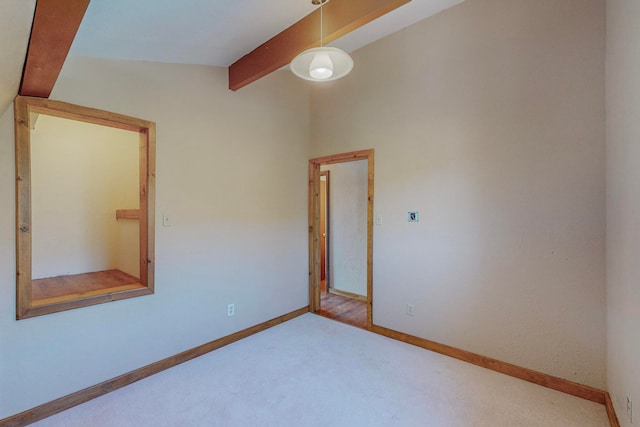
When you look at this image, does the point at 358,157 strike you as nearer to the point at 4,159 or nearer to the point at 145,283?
the point at 145,283

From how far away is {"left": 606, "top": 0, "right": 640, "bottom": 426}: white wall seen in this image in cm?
142

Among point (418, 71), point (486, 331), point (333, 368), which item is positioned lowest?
point (333, 368)

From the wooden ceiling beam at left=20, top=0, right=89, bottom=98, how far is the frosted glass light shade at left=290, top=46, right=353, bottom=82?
3.19 feet

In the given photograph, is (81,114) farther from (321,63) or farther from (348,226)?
(348,226)

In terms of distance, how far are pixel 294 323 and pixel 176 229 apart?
5.81 feet

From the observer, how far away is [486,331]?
8.18 feet

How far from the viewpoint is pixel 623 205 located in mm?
1641

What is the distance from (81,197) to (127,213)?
1.80 ft

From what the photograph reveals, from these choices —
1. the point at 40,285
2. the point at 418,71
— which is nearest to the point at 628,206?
the point at 418,71

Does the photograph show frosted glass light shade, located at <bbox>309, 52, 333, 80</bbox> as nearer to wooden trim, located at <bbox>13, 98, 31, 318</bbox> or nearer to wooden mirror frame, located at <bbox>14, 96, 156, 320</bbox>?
wooden mirror frame, located at <bbox>14, 96, 156, 320</bbox>

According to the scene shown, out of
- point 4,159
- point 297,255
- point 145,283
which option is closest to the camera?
point 4,159

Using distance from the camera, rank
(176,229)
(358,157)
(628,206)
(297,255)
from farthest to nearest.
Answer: (297,255) < (358,157) < (176,229) < (628,206)

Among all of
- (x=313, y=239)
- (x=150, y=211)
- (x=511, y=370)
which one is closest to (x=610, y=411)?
(x=511, y=370)

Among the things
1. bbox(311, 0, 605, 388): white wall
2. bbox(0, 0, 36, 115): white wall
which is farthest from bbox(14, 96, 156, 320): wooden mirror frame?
bbox(311, 0, 605, 388): white wall
